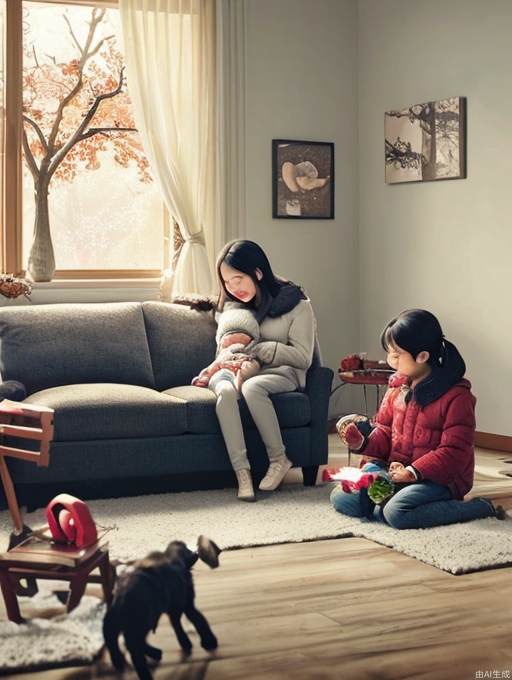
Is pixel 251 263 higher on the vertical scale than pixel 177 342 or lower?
higher

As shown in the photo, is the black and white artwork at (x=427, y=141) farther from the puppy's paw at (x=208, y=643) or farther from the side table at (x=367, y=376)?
the puppy's paw at (x=208, y=643)

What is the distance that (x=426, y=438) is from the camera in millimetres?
4090

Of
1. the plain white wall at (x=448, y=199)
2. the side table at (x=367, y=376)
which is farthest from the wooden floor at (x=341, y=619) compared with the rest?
the plain white wall at (x=448, y=199)

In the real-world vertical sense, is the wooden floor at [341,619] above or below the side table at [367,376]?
below

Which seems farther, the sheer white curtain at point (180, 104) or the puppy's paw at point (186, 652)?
the sheer white curtain at point (180, 104)

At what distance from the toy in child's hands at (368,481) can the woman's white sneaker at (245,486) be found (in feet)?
1.33

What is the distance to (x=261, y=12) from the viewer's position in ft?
20.8

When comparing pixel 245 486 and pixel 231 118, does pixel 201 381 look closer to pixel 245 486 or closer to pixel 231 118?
pixel 245 486

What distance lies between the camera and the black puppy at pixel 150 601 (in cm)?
236

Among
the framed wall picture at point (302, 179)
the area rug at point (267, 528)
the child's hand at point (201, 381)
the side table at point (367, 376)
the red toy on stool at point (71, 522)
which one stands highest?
the framed wall picture at point (302, 179)

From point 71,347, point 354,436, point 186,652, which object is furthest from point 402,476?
point 71,347

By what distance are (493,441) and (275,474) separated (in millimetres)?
1637

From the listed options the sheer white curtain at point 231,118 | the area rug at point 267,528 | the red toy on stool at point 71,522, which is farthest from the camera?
the sheer white curtain at point 231,118

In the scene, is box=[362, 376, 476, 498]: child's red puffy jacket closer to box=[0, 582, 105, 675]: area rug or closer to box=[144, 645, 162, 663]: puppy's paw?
box=[0, 582, 105, 675]: area rug
